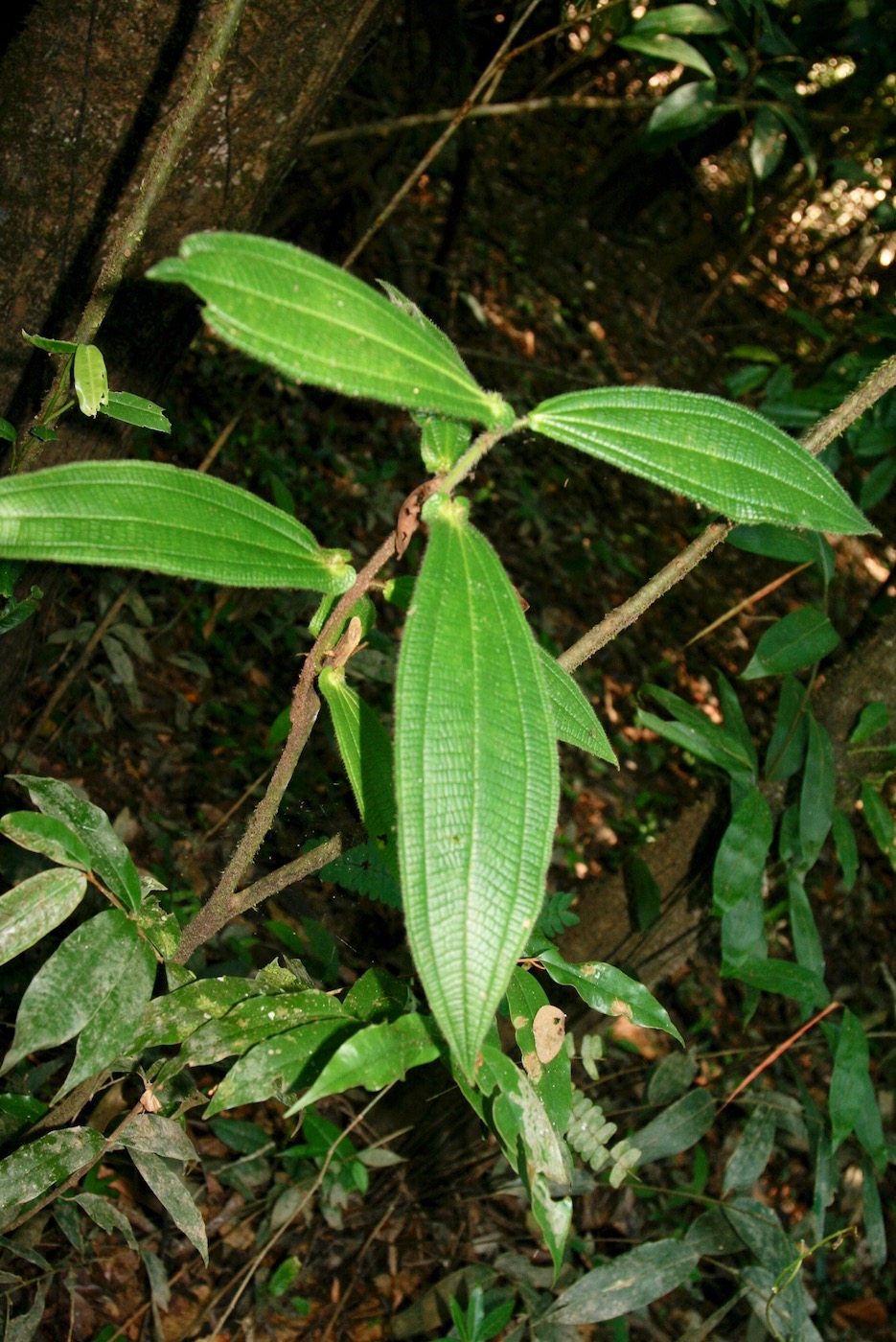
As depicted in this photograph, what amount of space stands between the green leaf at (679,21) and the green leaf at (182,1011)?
183 cm

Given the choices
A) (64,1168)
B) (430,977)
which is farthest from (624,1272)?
(430,977)

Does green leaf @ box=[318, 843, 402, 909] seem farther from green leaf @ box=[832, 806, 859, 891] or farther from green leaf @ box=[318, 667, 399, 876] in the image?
green leaf @ box=[832, 806, 859, 891]

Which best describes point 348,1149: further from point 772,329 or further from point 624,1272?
point 772,329

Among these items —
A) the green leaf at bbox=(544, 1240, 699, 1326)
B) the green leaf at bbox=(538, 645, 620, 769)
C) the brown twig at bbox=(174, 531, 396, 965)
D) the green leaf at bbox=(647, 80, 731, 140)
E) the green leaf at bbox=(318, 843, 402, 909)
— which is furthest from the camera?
the green leaf at bbox=(647, 80, 731, 140)

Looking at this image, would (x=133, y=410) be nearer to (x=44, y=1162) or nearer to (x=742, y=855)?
(x=44, y=1162)

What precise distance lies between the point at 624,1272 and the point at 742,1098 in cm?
29

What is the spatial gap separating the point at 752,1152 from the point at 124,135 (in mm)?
1492

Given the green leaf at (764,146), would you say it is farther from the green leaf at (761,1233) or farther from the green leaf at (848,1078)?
the green leaf at (761,1233)

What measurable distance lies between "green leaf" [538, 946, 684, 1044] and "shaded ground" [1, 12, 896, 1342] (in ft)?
0.94

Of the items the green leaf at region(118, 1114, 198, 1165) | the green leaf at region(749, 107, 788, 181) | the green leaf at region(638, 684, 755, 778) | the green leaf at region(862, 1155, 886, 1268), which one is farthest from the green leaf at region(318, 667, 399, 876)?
the green leaf at region(749, 107, 788, 181)

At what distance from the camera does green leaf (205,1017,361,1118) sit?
722 millimetres

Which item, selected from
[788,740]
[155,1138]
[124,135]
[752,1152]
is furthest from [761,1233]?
[124,135]

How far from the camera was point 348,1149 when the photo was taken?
1.48 meters

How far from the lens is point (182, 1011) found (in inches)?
31.0
